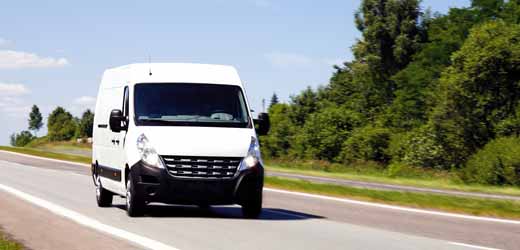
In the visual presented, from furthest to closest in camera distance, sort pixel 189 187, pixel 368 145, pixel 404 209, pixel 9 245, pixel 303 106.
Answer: pixel 303 106
pixel 368 145
pixel 404 209
pixel 189 187
pixel 9 245

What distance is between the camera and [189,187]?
1351cm

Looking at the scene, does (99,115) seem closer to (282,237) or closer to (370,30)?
(282,237)

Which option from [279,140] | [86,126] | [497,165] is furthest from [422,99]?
[86,126]

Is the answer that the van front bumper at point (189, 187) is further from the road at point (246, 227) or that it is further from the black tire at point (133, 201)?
the road at point (246, 227)

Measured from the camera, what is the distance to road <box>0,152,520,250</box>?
10.8 metres

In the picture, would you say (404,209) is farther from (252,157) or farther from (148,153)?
(148,153)

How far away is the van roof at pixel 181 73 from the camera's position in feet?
49.2

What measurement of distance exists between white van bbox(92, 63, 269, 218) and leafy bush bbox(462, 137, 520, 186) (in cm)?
2827

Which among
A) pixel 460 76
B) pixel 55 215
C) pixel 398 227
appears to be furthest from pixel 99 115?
pixel 460 76

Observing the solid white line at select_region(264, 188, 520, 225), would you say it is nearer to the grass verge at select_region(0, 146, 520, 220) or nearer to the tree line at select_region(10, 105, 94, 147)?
the grass verge at select_region(0, 146, 520, 220)

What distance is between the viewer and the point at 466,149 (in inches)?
2050

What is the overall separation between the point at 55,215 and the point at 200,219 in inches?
102

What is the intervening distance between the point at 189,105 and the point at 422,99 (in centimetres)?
5481

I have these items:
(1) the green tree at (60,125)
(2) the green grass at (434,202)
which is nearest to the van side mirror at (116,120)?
(2) the green grass at (434,202)
